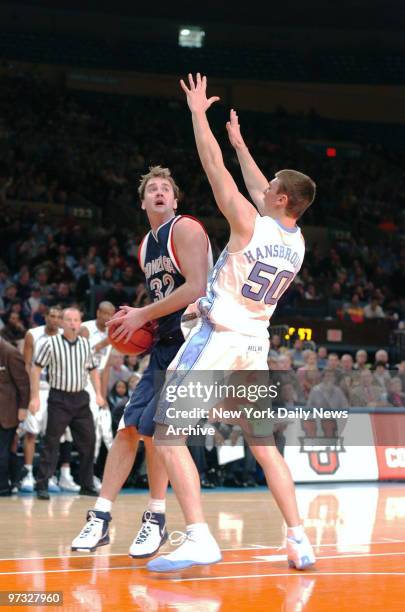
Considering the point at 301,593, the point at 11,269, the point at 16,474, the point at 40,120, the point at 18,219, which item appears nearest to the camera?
the point at 301,593

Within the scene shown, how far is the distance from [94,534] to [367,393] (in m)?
8.81

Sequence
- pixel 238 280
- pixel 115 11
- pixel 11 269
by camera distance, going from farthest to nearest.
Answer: pixel 115 11, pixel 11 269, pixel 238 280

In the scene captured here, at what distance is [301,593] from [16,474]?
709 cm

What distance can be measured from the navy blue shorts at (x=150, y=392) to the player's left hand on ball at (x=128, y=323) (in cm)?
30

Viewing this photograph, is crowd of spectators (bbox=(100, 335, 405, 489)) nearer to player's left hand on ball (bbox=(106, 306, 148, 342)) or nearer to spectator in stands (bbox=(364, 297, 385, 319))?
spectator in stands (bbox=(364, 297, 385, 319))

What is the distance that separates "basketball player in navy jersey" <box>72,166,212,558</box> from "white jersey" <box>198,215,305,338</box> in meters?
0.23

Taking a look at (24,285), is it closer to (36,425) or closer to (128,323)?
(36,425)

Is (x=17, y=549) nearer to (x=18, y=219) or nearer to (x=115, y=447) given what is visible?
(x=115, y=447)

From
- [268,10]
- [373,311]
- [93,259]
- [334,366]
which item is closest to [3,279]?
[93,259]

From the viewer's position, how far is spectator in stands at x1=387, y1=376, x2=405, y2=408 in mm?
14609

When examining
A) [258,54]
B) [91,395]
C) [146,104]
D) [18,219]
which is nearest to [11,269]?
[18,219]

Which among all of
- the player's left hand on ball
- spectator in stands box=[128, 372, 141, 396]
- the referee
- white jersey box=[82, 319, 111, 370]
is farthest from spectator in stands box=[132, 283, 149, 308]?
the player's left hand on ball

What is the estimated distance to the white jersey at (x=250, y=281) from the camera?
5719 mm

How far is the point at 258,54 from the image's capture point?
3042 cm
